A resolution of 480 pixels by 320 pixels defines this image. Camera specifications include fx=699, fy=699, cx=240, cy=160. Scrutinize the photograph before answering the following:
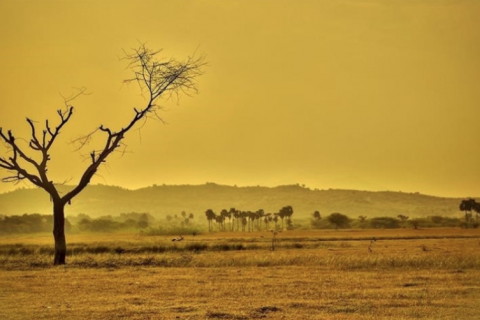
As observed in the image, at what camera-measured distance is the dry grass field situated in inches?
738

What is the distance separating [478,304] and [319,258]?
17054 mm

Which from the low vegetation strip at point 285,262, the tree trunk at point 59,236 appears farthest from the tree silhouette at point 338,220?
the tree trunk at point 59,236

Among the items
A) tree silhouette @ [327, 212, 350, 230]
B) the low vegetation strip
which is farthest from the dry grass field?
tree silhouette @ [327, 212, 350, 230]

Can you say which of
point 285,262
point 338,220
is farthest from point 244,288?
point 338,220

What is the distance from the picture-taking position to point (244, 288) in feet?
79.5

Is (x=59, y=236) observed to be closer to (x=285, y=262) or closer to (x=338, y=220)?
(x=285, y=262)

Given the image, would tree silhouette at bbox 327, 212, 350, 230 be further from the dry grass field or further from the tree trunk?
Result: the tree trunk

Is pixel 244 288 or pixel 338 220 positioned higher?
pixel 338 220

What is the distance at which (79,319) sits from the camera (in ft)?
57.7

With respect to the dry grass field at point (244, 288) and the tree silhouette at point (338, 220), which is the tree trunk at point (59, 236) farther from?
the tree silhouette at point (338, 220)

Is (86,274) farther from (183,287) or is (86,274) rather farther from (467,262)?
(467,262)

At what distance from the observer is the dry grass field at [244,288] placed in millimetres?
18750

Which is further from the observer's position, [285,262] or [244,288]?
[285,262]

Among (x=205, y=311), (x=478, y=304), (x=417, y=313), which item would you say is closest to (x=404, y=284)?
(x=478, y=304)
